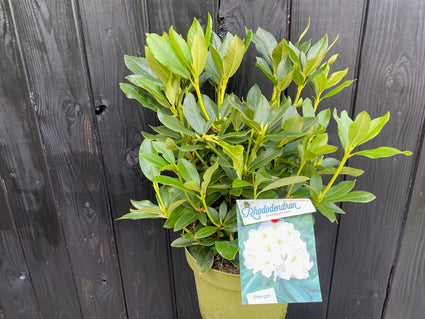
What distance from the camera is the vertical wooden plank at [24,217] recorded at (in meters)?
0.83

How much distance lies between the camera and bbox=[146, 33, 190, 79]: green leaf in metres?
0.52

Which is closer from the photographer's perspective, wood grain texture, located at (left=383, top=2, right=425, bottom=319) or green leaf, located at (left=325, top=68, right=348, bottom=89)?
green leaf, located at (left=325, top=68, right=348, bottom=89)

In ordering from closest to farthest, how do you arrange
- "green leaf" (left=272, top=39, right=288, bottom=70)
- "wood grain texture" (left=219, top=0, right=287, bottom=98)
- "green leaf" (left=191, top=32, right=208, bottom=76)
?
"green leaf" (left=191, top=32, right=208, bottom=76) → "green leaf" (left=272, top=39, right=288, bottom=70) → "wood grain texture" (left=219, top=0, right=287, bottom=98)

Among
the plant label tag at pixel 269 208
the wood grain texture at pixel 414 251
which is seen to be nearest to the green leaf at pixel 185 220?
the plant label tag at pixel 269 208

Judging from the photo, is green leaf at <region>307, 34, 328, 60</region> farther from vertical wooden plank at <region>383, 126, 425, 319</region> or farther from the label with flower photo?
vertical wooden plank at <region>383, 126, 425, 319</region>

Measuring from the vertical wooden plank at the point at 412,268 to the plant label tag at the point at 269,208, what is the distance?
0.54m

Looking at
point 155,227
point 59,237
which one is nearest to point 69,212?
point 59,237

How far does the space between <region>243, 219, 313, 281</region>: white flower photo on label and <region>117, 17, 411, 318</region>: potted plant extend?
0.04m

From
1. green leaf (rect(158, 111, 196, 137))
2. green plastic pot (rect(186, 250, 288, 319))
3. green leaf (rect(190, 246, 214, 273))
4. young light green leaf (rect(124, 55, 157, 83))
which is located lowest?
green plastic pot (rect(186, 250, 288, 319))

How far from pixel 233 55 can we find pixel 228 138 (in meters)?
0.14

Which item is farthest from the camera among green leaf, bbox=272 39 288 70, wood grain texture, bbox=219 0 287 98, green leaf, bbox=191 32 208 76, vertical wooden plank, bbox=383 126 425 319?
vertical wooden plank, bbox=383 126 425 319

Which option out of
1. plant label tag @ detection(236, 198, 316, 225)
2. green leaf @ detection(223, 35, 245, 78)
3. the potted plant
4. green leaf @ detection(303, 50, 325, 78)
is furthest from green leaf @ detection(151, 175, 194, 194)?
green leaf @ detection(303, 50, 325, 78)

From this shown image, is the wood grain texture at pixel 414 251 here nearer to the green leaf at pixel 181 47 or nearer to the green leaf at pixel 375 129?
the green leaf at pixel 375 129

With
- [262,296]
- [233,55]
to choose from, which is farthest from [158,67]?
[262,296]
